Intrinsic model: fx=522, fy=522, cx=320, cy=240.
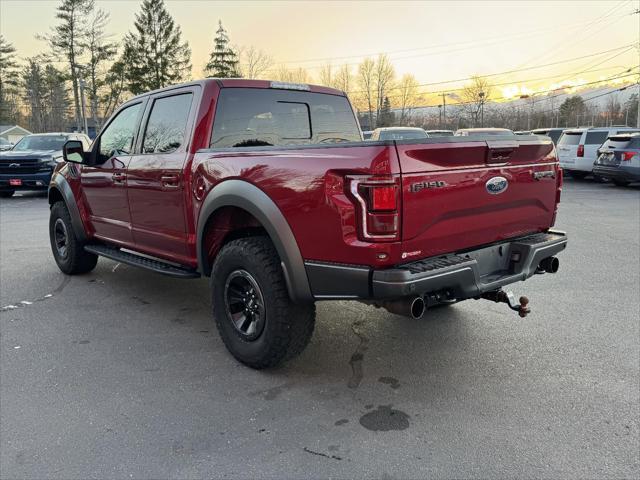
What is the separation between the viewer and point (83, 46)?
57375 mm

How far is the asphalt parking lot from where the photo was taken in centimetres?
262

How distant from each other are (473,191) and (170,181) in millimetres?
2323

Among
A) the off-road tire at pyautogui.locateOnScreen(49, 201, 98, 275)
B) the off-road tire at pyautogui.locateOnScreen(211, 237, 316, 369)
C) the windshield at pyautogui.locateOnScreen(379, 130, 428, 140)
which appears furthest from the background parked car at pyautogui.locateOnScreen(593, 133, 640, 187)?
the off-road tire at pyautogui.locateOnScreen(211, 237, 316, 369)

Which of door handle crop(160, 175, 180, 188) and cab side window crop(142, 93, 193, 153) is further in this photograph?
cab side window crop(142, 93, 193, 153)

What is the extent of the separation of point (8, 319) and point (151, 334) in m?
1.46

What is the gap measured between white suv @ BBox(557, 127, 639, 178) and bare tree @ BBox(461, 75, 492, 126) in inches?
2255

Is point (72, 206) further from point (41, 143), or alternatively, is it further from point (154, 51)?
point (154, 51)

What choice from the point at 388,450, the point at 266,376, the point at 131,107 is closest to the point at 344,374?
the point at 266,376

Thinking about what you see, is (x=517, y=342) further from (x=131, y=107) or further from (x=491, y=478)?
(x=131, y=107)

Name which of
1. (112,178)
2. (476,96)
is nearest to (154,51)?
(476,96)

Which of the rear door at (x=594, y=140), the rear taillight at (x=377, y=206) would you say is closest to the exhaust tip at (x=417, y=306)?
the rear taillight at (x=377, y=206)

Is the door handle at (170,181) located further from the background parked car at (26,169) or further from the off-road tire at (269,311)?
the background parked car at (26,169)

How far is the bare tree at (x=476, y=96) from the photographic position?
239 feet

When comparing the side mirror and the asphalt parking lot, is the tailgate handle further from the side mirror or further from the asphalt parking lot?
the side mirror
